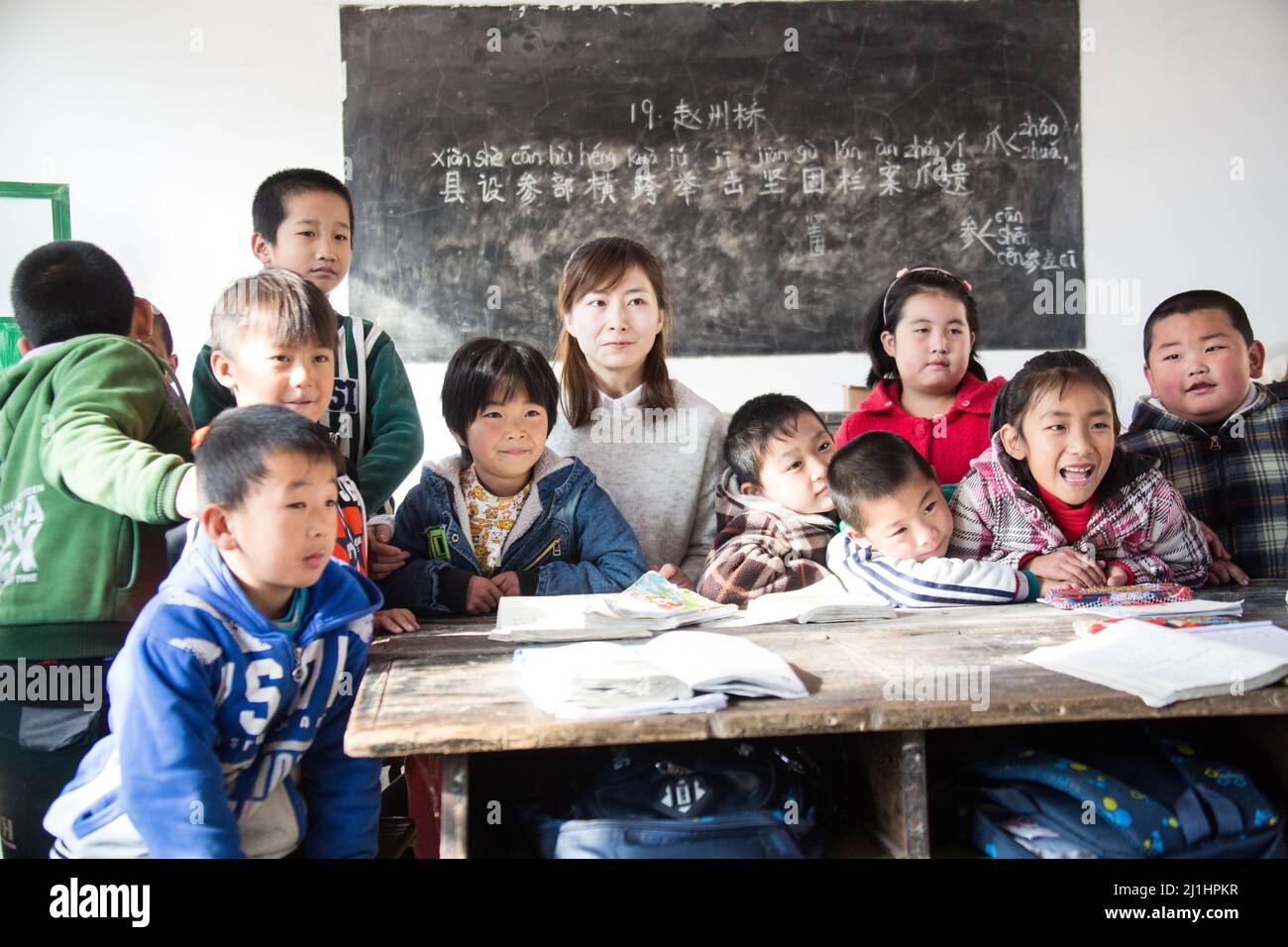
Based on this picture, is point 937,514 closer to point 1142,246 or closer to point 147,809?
point 147,809

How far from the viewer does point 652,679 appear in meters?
1.24

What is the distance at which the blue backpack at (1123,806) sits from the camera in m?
1.31

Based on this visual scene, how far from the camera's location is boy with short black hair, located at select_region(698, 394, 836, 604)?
6.61 ft

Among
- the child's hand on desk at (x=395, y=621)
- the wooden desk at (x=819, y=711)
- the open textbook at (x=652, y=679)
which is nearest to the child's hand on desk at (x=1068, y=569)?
the wooden desk at (x=819, y=711)

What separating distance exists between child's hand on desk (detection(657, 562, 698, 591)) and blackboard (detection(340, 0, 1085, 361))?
2.28 metres

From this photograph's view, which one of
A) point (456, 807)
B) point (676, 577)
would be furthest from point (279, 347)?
point (676, 577)

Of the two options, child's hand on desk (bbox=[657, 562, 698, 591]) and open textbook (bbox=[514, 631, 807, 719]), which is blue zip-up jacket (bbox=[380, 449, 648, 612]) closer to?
child's hand on desk (bbox=[657, 562, 698, 591])

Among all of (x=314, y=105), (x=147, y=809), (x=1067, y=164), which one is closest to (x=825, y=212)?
(x=1067, y=164)

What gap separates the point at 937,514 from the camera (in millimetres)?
1982

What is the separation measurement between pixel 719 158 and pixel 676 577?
2.71 meters

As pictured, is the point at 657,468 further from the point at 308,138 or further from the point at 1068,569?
the point at 308,138

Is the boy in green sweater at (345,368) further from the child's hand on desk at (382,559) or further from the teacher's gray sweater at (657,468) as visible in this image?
the teacher's gray sweater at (657,468)

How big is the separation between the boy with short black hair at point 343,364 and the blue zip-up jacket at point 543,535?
7 cm

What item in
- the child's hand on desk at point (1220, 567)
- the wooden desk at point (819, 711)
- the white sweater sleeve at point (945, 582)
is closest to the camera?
the wooden desk at point (819, 711)
